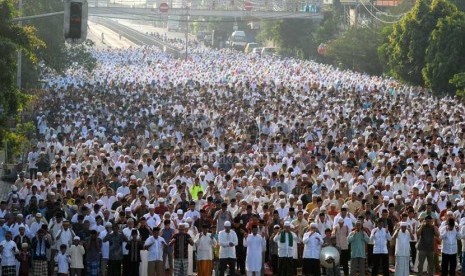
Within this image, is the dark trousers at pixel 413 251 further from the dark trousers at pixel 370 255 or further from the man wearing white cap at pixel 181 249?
the man wearing white cap at pixel 181 249

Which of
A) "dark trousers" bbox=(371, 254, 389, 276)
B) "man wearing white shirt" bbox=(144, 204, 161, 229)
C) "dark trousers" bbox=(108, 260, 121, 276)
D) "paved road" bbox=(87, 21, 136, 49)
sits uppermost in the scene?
"man wearing white shirt" bbox=(144, 204, 161, 229)

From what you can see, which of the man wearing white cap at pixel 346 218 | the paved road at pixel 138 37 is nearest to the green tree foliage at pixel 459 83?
the man wearing white cap at pixel 346 218

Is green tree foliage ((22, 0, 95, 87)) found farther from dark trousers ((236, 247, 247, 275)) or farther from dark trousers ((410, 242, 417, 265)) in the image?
dark trousers ((410, 242, 417, 265))

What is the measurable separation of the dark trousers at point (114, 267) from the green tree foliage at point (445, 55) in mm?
34680

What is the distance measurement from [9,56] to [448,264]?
25.7 feet

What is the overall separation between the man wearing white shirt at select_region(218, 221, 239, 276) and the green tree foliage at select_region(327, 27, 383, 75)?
50.4 meters

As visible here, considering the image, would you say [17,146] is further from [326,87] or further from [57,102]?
[326,87]

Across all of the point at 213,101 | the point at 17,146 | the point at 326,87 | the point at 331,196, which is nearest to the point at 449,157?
the point at 331,196

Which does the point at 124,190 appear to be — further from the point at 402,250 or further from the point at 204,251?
the point at 402,250

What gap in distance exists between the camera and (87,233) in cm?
2177

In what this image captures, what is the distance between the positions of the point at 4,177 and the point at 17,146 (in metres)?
5.18

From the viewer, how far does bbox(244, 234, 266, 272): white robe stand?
21.2 m

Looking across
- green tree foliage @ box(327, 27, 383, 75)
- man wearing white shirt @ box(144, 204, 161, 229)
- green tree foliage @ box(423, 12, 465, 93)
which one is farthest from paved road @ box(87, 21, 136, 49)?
man wearing white shirt @ box(144, 204, 161, 229)

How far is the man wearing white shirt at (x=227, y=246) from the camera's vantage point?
21297 mm
